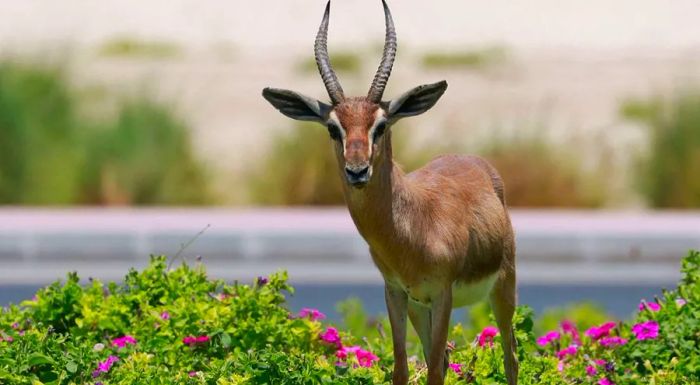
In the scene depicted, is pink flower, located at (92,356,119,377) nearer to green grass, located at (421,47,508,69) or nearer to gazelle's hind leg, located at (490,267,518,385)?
gazelle's hind leg, located at (490,267,518,385)

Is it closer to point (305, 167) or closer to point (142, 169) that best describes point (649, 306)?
point (305, 167)

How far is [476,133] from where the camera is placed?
59.5ft

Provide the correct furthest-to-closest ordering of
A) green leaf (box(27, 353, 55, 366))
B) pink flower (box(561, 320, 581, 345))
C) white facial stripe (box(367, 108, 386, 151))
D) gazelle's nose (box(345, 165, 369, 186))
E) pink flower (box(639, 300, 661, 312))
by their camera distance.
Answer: pink flower (box(561, 320, 581, 345)) → pink flower (box(639, 300, 661, 312)) → green leaf (box(27, 353, 55, 366)) → white facial stripe (box(367, 108, 386, 151)) → gazelle's nose (box(345, 165, 369, 186))

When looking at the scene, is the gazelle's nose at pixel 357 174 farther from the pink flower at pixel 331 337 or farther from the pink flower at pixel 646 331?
the pink flower at pixel 646 331

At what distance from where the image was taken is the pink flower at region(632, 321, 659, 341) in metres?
6.65

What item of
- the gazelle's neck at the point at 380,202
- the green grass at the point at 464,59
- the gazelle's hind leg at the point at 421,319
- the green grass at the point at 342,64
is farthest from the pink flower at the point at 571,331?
the green grass at the point at 464,59

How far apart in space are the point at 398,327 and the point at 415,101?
939 mm

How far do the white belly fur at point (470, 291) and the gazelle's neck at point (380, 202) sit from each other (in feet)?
1.40

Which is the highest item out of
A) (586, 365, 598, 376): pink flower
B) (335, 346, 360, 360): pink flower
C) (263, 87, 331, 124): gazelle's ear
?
(263, 87, 331, 124): gazelle's ear

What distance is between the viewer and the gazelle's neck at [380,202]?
18.4 feet

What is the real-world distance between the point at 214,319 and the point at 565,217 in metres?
7.31

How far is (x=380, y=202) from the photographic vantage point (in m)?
5.65

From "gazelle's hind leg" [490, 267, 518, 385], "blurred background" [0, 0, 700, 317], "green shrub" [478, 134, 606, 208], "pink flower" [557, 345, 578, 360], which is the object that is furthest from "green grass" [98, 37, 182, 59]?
"gazelle's hind leg" [490, 267, 518, 385]

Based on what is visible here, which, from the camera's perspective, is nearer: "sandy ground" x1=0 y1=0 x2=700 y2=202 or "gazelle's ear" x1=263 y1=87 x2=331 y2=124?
"gazelle's ear" x1=263 y1=87 x2=331 y2=124
